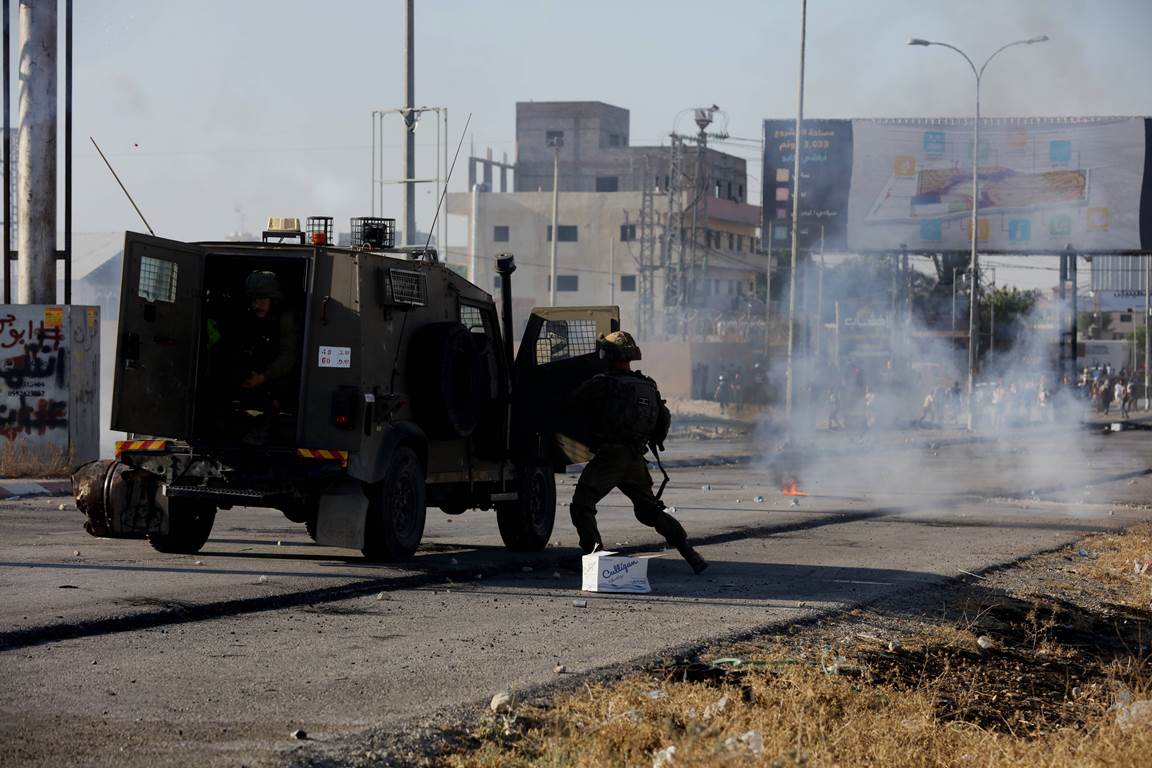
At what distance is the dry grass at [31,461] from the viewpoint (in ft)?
60.5

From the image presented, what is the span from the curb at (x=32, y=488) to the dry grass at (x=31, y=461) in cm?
57

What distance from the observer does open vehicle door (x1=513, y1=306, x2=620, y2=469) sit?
1231 cm

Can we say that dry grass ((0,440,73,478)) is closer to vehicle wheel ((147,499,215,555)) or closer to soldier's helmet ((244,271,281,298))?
vehicle wheel ((147,499,215,555))

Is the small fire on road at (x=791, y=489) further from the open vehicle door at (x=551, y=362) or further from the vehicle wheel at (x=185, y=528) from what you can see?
the vehicle wheel at (x=185, y=528)

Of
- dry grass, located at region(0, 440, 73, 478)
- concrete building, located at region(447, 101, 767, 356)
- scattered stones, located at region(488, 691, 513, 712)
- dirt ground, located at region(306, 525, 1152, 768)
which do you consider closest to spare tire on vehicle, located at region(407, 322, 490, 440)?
dirt ground, located at region(306, 525, 1152, 768)

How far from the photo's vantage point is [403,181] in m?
23.9

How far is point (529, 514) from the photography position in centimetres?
1291

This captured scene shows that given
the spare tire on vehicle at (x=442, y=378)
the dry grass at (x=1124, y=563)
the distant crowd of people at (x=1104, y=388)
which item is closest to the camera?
the spare tire on vehicle at (x=442, y=378)

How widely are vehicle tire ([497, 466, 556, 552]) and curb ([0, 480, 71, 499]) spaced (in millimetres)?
6819

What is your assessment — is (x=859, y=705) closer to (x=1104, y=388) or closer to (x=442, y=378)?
(x=442, y=378)

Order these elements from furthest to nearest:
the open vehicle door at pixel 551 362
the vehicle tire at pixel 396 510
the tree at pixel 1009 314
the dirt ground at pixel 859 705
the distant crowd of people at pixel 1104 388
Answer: the tree at pixel 1009 314 → the distant crowd of people at pixel 1104 388 → the open vehicle door at pixel 551 362 → the vehicle tire at pixel 396 510 → the dirt ground at pixel 859 705

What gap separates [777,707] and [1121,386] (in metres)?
58.5

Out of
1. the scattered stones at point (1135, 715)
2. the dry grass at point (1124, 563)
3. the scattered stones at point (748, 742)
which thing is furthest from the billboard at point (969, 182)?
the scattered stones at point (748, 742)

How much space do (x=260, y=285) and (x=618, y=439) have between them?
283cm
